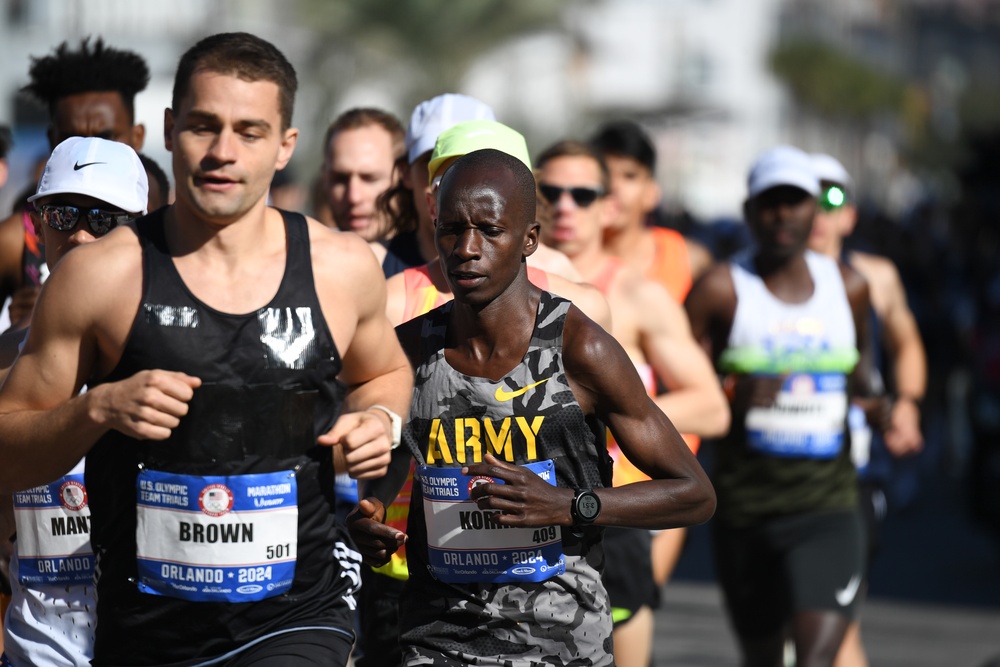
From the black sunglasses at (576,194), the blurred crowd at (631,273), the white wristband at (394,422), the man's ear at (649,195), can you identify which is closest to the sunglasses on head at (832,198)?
the blurred crowd at (631,273)

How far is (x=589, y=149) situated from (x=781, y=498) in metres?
1.56

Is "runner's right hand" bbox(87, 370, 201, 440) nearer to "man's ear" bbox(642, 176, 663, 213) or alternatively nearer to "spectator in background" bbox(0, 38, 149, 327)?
"spectator in background" bbox(0, 38, 149, 327)

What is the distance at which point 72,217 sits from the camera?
4.16 m

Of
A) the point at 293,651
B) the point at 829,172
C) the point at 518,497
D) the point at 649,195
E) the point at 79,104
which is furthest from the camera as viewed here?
the point at 829,172

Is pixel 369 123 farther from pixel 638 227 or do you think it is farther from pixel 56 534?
pixel 56 534

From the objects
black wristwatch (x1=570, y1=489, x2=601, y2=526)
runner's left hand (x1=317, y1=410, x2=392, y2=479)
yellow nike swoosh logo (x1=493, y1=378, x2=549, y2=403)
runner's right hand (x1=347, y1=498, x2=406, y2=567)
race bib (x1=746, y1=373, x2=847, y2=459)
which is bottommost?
race bib (x1=746, y1=373, x2=847, y2=459)

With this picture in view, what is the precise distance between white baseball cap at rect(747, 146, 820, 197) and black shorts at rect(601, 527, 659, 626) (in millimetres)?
1715

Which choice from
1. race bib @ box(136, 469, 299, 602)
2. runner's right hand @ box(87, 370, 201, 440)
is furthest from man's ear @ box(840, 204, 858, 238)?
runner's right hand @ box(87, 370, 201, 440)

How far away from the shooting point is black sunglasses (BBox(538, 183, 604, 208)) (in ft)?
20.0

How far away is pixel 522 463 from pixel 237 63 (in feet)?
3.67

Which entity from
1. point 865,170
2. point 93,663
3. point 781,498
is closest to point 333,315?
point 93,663

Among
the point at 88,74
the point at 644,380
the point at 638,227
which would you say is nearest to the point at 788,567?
the point at 644,380

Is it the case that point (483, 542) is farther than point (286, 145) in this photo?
No

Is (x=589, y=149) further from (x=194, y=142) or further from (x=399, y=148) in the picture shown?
(x=194, y=142)
